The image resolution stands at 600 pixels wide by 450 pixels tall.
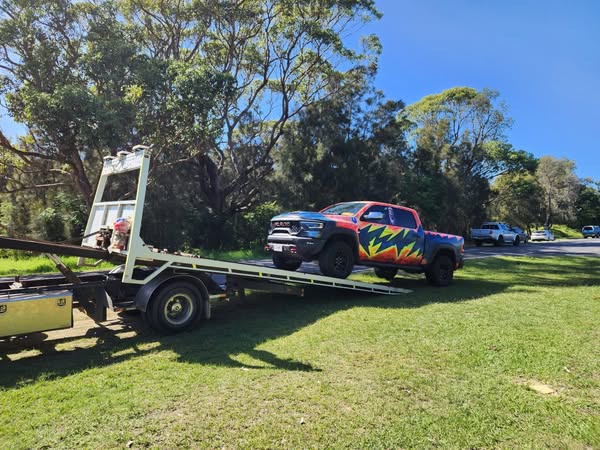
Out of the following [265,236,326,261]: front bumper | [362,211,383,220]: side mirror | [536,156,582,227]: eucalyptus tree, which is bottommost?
[265,236,326,261]: front bumper

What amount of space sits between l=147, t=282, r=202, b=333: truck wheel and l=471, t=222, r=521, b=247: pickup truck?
30709 mm

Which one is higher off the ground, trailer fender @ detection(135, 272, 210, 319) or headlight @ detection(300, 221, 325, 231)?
headlight @ detection(300, 221, 325, 231)

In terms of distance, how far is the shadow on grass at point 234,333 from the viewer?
4.64m

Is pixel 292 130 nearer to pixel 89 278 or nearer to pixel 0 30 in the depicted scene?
pixel 0 30

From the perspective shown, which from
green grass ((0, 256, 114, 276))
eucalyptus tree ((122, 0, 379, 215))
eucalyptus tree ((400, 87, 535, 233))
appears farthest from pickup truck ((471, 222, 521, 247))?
green grass ((0, 256, 114, 276))

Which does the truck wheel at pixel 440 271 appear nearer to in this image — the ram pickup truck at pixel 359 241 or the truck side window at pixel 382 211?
the ram pickup truck at pixel 359 241

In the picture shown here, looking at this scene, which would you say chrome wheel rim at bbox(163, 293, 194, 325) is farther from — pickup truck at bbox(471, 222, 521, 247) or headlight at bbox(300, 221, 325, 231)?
pickup truck at bbox(471, 222, 521, 247)

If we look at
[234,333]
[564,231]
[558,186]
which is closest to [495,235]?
[234,333]

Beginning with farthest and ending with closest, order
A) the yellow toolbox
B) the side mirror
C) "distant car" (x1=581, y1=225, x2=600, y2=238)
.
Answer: "distant car" (x1=581, y1=225, x2=600, y2=238)
the side mirror
the yellow toolbox

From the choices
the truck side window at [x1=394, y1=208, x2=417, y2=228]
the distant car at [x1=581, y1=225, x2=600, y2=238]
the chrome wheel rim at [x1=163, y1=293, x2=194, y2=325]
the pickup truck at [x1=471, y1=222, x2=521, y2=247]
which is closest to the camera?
the chrome wheel rim at [x1=163, y1=293, x2=194, y2=325]

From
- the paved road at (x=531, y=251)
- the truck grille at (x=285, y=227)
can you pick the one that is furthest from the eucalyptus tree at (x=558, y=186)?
the truck grille at (x=285, y=227)

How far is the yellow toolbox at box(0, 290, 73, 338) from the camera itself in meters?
4.57

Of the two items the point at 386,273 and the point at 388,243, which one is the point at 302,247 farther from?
the point at 386,273

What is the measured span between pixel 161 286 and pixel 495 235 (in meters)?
31.4
